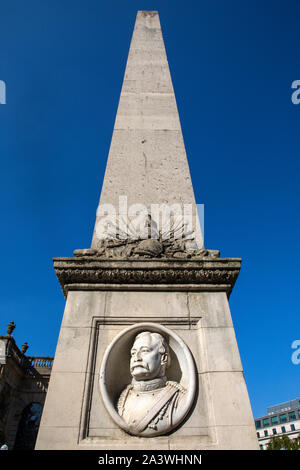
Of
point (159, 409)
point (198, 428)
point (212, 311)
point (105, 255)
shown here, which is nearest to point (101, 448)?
point (159, 409)

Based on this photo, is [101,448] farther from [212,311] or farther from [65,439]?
[212,311]

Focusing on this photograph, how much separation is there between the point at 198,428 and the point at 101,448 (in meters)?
0.98

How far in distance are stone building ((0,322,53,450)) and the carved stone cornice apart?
2136cm

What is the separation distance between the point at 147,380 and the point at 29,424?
2618 cm

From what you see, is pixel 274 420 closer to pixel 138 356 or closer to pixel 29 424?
pixel 29 424

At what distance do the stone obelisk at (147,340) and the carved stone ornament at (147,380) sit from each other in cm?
1

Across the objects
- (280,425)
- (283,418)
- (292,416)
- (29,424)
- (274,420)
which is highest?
(274,420)

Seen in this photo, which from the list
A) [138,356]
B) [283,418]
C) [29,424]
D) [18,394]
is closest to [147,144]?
[138,356]

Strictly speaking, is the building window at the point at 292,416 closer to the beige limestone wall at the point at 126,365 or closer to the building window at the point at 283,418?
the building window at the point at 283,418

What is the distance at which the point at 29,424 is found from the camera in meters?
23.7

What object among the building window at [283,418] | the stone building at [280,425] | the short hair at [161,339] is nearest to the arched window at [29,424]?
the short hair at [161,339]

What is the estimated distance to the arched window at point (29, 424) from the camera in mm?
22750

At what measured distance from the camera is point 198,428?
3039mm

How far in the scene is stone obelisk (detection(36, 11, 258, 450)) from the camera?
2.98 metres
